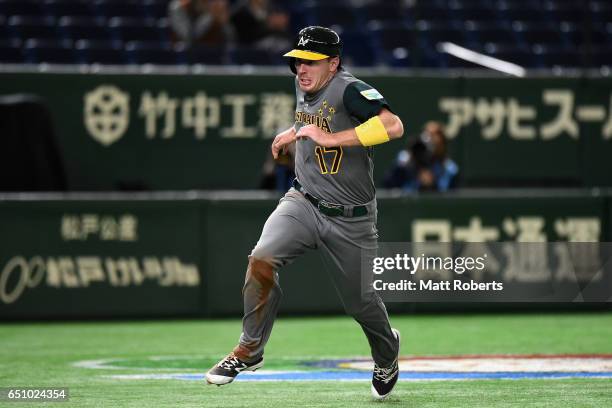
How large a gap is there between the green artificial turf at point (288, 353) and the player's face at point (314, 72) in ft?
5.30

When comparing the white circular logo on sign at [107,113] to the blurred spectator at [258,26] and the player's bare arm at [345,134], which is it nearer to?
the blurred spectator at [258,26]

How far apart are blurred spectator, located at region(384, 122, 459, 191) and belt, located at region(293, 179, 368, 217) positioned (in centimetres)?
601

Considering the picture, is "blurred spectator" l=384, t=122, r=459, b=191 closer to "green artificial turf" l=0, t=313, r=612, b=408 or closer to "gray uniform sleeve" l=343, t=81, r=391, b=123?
"green artificial turf" l=0, t=313, r=612, b=408

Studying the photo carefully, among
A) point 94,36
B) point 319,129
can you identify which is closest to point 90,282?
point 94,36

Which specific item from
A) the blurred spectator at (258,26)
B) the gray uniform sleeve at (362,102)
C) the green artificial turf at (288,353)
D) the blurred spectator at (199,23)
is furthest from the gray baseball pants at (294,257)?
the blurred spectator at (258,26)

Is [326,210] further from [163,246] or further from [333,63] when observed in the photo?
[163,246]

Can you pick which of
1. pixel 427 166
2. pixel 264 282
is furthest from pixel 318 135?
pixel 427 166

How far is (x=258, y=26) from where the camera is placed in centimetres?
1445

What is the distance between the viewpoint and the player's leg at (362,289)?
6.00 metres

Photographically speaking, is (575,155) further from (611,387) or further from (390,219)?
(611,387)

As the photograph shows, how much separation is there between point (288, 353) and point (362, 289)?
9.21 ft

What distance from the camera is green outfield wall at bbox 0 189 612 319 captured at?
10.9 meters

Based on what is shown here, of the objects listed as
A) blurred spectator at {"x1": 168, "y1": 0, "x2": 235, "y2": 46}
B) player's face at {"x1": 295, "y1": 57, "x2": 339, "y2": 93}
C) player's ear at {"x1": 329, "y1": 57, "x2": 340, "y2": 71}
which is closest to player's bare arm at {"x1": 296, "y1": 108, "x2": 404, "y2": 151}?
player's face at {"x1": 295, "y1": 57, "x2": 339, "y2": 93}

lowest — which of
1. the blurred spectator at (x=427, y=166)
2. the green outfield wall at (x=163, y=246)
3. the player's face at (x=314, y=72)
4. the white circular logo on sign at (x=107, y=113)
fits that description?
the green outfield wall at (x=163, y=246)
